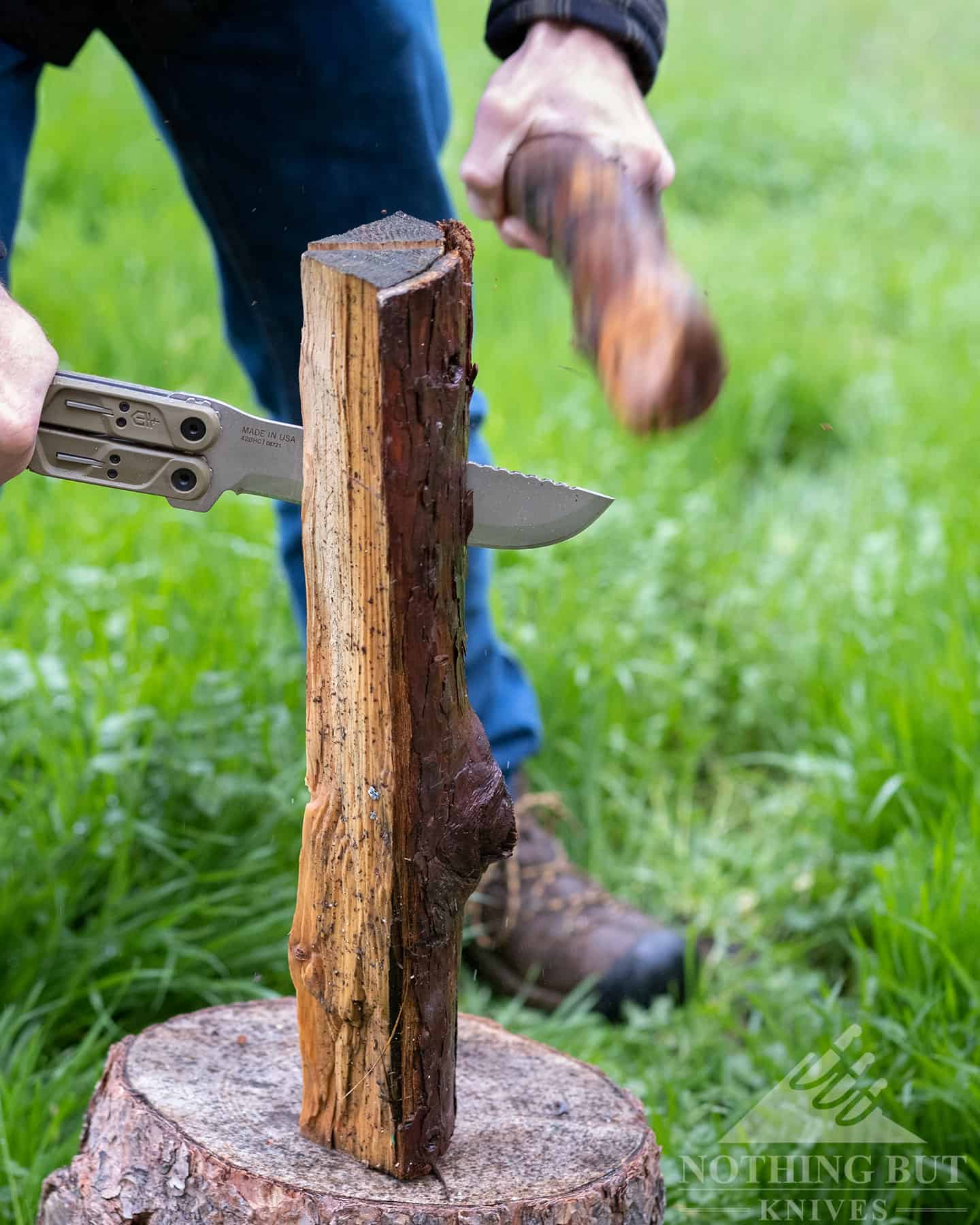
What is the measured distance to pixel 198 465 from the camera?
125 cm

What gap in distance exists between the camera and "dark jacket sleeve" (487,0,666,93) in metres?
1.45

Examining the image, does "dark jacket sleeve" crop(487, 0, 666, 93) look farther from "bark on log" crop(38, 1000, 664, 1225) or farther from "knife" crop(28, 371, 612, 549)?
"bark on log" crop(38, 1000, 664, 1225)

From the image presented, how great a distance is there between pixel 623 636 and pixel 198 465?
1924 millimetres

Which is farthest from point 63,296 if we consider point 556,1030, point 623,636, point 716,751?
point 556,1030

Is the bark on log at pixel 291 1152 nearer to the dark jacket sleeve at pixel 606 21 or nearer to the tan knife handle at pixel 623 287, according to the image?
the tan knife handle at pixel 623 287

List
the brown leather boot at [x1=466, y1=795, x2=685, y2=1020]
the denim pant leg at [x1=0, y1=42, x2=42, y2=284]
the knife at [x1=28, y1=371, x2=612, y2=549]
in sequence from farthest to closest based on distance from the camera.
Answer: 1. the brown leather boot at [x1=466, y1=795, x2=685, y2=1020]
2. the denim pant leg at [x1=0, y1=42, x2=42, y2=284]
3. the knife at [x1=28, y1=371, x2=612, y2=549]

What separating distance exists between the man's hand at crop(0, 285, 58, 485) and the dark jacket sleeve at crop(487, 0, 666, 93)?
0.70 meters

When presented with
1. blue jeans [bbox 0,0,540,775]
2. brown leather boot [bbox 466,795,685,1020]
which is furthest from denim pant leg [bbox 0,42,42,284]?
brown leather boot [bbox 466,795,685,1020]

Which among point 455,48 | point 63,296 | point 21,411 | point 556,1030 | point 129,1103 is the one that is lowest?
point 556,1030

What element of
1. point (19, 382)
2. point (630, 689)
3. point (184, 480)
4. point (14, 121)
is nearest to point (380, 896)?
point (184, 480)

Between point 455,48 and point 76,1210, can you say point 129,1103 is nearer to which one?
point 76,1210

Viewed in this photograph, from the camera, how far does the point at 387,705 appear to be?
123 cm

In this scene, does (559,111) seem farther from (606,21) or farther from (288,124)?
(288,124)

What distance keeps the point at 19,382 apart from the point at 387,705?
452 mm
